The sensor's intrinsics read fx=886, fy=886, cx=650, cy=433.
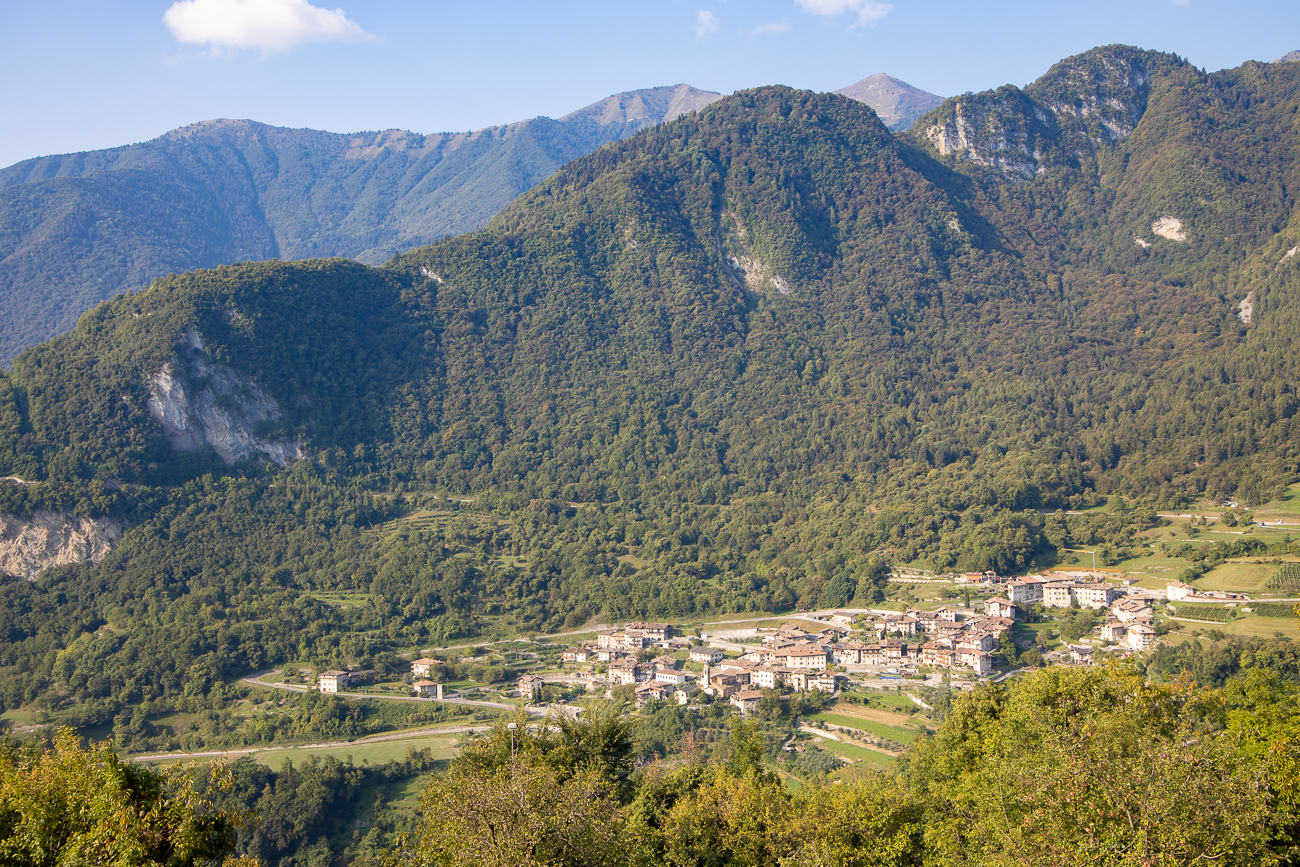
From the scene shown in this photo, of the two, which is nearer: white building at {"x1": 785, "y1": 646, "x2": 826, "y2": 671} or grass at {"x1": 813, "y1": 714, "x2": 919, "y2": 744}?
grass at {"x1": 813, "y1": 714, "x2": 919, "y2": 744}

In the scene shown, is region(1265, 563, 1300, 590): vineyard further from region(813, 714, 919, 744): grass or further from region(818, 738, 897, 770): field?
region(818, 738, 897, 770): field

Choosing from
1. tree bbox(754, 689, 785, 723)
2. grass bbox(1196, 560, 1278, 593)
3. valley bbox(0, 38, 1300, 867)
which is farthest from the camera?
grass bbox(1196, 560, 1278, 593)

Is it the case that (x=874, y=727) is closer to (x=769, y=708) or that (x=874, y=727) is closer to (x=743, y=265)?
(x=769, y=708)

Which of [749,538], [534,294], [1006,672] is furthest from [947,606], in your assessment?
→ [534,294]

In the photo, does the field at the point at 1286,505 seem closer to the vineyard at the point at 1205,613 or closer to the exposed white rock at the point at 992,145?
the vineyard at the point at 1205,613

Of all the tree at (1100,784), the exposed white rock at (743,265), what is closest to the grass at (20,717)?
the tree at (1100,784)

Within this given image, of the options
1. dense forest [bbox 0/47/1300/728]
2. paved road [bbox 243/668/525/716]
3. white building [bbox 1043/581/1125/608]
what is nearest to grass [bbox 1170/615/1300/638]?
white building [bbox 1043/581/1125/608]

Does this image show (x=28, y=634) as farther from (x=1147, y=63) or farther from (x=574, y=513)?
(x=1147, y=63)
